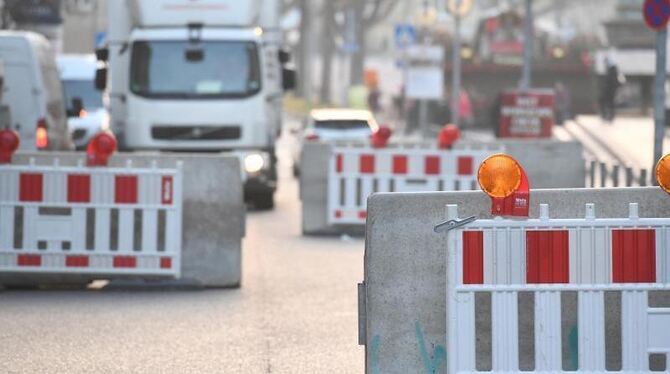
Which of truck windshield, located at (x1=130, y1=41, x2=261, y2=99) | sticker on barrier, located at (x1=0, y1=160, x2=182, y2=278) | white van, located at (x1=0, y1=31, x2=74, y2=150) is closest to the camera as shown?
sticker on barrier, located at (x1=0, y1=160, x2=182, y2=278)

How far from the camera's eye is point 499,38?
2461 inches

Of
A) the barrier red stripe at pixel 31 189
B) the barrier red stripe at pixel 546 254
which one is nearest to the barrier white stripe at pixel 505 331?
the barrier red stripe at pixel 546 254

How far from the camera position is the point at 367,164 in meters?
22.1

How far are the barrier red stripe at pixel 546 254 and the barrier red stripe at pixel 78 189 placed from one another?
733 cm

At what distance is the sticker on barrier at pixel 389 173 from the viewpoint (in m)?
21.9

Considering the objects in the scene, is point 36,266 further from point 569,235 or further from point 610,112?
point 610,112

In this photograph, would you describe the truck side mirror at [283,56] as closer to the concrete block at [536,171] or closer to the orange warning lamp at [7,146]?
the concrete block at [536,171]

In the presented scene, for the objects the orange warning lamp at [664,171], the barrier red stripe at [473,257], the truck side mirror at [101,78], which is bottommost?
the barrier red stripe at [473,257]

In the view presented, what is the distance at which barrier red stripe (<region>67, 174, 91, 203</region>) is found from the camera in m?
15.0

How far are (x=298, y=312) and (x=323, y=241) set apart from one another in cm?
754

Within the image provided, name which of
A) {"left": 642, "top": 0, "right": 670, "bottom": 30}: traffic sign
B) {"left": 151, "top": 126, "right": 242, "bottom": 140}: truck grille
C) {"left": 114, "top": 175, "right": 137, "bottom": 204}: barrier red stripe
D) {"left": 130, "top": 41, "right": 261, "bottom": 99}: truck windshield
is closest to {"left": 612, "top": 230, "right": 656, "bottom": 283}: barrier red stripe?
{"left": 114, "top": 175, "right": 137, "bottom": 204}: barrier red stripe

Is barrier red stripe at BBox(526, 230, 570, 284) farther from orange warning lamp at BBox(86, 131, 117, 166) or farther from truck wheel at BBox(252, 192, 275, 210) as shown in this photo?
truck wheel at BBox(252, 192, 275, 210)

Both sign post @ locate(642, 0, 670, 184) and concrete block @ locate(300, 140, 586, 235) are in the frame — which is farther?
concrete block @ locate(300, 140, 586, 235)

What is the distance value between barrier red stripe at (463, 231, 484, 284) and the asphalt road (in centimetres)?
260
